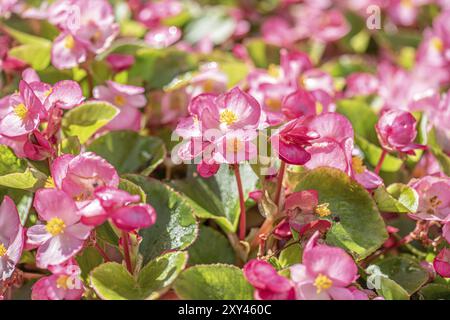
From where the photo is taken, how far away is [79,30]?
1041mm

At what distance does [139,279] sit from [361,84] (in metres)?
0.70

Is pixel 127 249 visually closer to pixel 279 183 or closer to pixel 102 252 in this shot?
pixel 102 252

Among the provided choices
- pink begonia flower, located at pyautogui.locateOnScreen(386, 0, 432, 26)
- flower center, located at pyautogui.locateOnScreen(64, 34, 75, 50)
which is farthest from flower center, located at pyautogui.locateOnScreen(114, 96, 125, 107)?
pink begonia flower, located at pyautogui.locateOnScreen(386, 0, 432, 26)

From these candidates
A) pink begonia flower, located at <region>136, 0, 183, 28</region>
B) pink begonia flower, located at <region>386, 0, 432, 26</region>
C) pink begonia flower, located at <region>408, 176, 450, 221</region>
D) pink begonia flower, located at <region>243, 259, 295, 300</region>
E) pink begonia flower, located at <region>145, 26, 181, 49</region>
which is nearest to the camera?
pink begonia flower, located at <region>243, 259, 295, 300</region>

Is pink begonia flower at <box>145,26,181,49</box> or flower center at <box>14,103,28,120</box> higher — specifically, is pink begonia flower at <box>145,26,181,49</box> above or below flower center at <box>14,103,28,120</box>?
below

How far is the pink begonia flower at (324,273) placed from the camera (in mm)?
672

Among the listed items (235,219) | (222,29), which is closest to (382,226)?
(235,219)

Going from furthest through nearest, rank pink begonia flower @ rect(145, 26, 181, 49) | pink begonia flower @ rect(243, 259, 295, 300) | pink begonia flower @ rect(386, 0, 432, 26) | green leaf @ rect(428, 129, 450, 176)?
1. pink begonia flower @ rect(386, 0, 432, 26)
2. pink begonia flower @ rect(145, 26, 181, 49)
3. green leaf @ rect(428, 129, 450, 176)
4. pink begonia flower @ rect(243, 259, 295, 300)

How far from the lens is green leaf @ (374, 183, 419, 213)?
84 cm

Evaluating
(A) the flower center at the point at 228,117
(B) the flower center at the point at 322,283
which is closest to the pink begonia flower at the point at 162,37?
(A) the flower center at the point at 228,117

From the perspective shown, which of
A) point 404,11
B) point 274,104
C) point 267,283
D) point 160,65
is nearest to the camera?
point 267,283

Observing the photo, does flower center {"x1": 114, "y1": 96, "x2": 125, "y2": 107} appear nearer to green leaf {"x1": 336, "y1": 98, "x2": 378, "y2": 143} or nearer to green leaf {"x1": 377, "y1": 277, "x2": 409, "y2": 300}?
green leaf {"x1": 336, "y1": 98, "x2": 378, "y2": 143}

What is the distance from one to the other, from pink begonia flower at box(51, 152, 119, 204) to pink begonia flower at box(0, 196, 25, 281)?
85 millimetres

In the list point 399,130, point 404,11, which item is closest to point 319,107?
point 399,130
